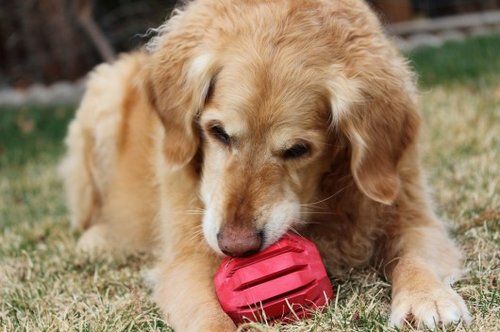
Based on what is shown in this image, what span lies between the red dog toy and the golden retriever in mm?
63

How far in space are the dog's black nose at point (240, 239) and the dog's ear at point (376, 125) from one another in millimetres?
574

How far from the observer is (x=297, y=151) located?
3.07m

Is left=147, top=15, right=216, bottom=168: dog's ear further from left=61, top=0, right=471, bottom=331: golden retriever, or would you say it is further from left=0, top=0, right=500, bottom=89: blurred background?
left=0, top=0, right=500, bottom=89: blurred background

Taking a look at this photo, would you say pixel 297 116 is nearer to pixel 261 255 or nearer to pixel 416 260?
pixel 261 255

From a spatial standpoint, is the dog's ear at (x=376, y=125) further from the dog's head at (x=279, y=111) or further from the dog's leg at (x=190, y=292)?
the dog's leg at (x=190, y=292)

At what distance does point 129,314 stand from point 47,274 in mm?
914

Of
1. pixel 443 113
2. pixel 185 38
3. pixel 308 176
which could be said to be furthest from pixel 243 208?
pixel 443 113

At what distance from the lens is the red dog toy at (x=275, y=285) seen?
2869mm

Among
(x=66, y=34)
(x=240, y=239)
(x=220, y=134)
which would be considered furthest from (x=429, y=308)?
(x=66, y=34)

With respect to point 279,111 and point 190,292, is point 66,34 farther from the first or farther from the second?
point 279,111

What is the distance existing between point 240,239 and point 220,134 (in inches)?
20.5

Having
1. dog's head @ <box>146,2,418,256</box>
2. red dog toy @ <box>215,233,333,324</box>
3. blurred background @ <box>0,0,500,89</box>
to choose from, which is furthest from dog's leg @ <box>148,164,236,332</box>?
blurred background @ <box>0,0,500,89</box>

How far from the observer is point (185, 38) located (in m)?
3.42

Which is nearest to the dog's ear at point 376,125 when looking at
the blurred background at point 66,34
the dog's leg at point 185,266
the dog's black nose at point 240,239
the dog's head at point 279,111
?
the dog's head at point 279,111
